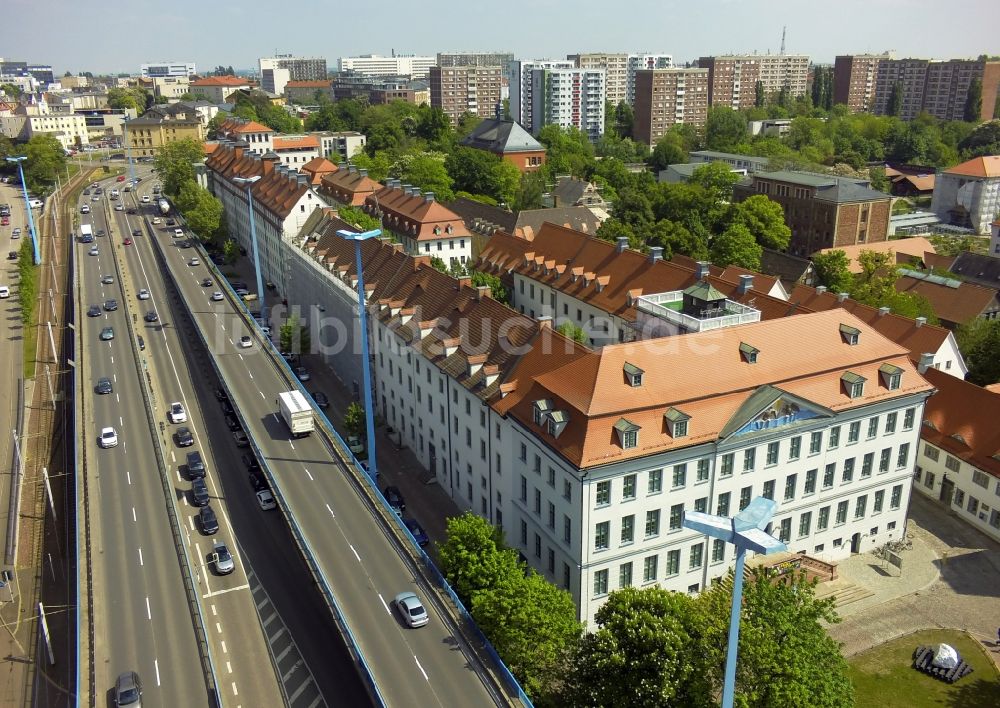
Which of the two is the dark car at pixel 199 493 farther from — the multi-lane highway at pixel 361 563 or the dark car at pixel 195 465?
the multi-lane highway at pixel 361 563

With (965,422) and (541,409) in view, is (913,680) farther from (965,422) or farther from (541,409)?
(541,409)

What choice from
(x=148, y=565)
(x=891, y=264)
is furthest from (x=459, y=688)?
(x=891, y=264)

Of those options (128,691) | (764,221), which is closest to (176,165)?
(764,221)

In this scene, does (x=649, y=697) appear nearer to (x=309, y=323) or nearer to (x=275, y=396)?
(x=275, y=396)

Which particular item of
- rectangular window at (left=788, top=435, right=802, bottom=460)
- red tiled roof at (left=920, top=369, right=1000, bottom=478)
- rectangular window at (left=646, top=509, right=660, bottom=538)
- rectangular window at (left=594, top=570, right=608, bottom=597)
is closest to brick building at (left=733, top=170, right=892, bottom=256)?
red tiled roof at (left=920, top=369, right=1000, bottom=478)

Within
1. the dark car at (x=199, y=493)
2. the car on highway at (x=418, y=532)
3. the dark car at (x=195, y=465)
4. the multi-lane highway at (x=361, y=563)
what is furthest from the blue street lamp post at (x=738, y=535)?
the dark car at (x=195, y=465)

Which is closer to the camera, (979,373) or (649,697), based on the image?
(649,697)
